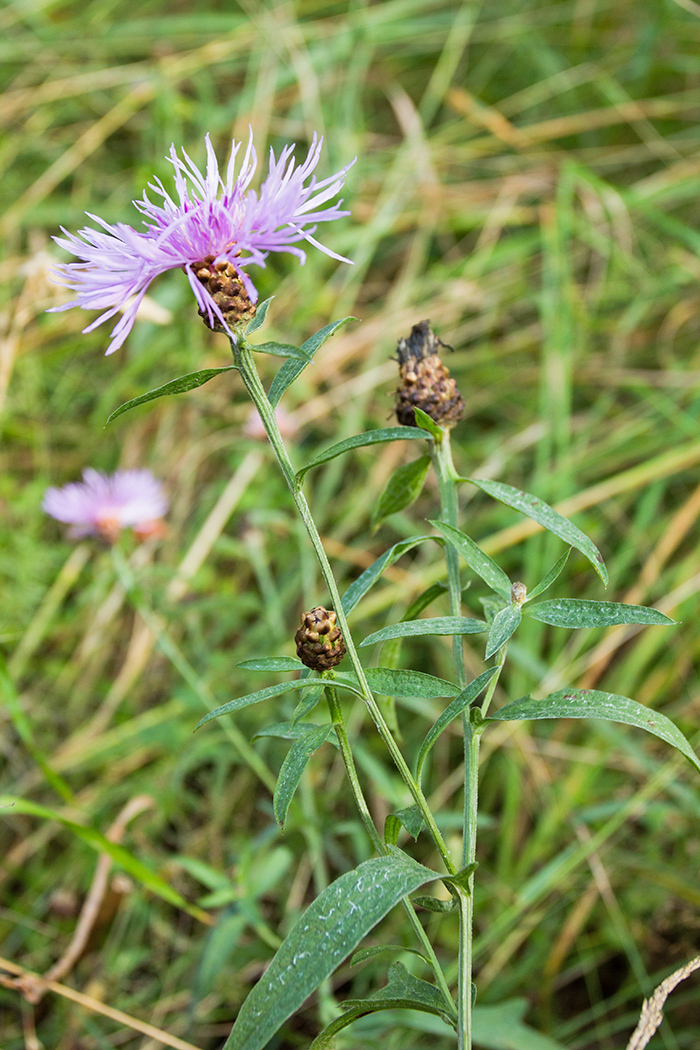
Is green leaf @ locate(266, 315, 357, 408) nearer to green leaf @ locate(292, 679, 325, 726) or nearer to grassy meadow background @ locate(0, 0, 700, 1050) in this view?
green leaf @ locate(292, 679, 325, 726)

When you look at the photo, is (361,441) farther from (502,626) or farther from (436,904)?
(436,904)

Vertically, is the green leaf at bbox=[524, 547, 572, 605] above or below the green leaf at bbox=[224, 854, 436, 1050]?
above

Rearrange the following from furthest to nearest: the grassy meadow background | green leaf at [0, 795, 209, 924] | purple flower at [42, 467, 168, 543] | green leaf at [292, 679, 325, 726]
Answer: purple flower at [42, 467, 168, 543] → the grassy meadow background → green leaf at [0, 795, 209, 924] → green leaf at [292, 679, 325, 726]

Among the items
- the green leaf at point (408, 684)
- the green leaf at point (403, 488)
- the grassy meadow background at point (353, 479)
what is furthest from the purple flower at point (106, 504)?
the green leaf at point (408, 684)

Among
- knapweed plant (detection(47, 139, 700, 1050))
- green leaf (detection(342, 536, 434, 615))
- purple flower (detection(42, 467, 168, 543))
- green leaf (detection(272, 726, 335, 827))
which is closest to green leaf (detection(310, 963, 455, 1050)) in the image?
knapweed plant (detection(47, 139, 700, 1050))

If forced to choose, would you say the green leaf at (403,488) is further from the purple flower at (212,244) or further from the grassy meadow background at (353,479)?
the grassy meadow background at (353,479)

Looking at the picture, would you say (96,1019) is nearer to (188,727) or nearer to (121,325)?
(188,727)

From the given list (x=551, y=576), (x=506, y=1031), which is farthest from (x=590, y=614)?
(x=506, y=1031)
